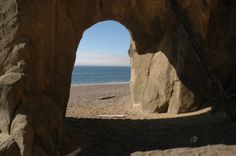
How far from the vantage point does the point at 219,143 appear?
8102mm

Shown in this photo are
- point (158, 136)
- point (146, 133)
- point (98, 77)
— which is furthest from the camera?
point (98, 77)

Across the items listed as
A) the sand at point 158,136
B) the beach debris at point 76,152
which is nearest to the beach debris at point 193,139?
the sand at point 158,136

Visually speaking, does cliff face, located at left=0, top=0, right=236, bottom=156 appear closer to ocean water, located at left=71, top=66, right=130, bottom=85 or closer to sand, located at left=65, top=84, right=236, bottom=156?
sand, located at left=65, top=84, right=236, bottom=156

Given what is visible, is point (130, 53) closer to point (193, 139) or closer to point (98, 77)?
point (193, 139)

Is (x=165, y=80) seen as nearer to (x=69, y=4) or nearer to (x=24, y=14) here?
(x=69, y=4)

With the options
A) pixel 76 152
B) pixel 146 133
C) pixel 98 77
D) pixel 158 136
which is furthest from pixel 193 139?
pixel 98 77

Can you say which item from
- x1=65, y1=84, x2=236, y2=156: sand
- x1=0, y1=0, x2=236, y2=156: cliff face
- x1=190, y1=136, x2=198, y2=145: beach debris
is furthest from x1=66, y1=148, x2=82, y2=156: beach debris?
x1=190, y1=136, x2=198, y2=145: beach debris

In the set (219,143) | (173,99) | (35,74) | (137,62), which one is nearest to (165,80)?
(173,99)

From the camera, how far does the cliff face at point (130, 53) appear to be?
6.59 m

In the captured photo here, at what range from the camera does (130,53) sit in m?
15.2

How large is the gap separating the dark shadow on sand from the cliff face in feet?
3.00

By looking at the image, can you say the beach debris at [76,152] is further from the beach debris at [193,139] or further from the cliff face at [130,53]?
the beach debris at [193,139]

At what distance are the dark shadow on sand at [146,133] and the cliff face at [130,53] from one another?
3.00ft

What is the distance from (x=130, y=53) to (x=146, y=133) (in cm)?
649
